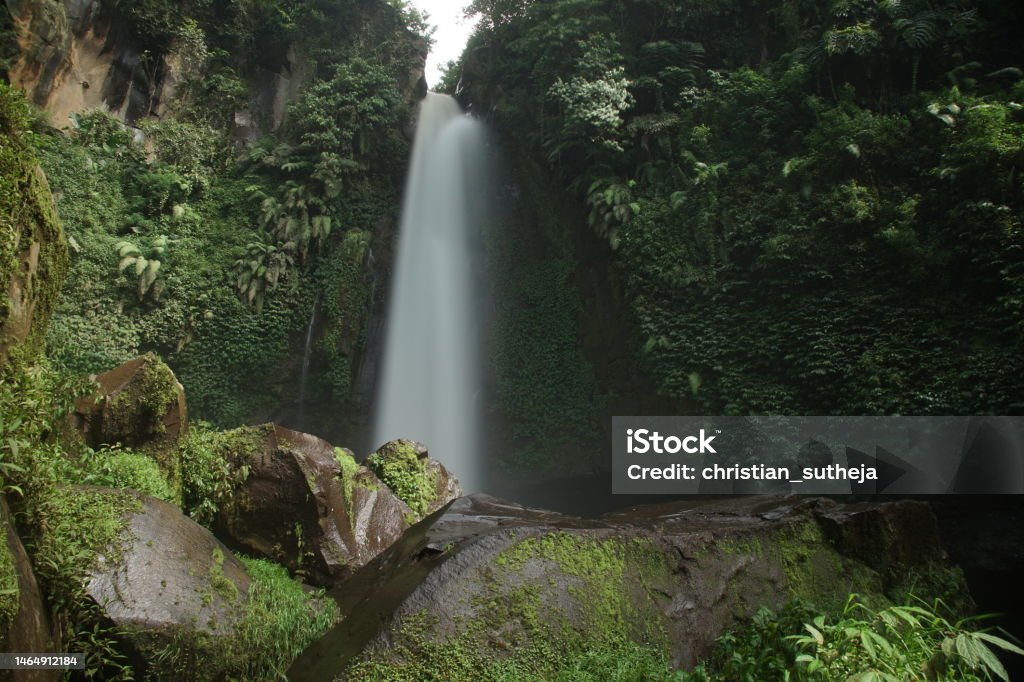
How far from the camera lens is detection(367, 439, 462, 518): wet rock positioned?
878 centimetres

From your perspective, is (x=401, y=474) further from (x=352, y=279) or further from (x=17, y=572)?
(x=352, y=279)

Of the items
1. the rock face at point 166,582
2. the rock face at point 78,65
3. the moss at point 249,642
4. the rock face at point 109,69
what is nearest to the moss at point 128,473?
the rock face at point 166,582

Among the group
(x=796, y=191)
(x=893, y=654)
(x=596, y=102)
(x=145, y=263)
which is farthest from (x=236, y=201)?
(x=893, y=654)

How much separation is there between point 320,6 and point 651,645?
61.0 ft

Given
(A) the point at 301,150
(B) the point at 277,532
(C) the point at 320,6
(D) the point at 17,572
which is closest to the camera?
(D) the point at 17,572

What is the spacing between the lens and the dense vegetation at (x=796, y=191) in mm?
8602

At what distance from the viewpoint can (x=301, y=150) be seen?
1535 cm

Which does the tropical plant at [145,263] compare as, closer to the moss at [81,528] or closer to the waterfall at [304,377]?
the waterfall at [304,377]

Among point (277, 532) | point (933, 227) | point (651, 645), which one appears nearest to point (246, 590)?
point (277, 532)

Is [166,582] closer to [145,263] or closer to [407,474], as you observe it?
[407,474]

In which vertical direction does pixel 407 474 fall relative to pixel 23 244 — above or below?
below

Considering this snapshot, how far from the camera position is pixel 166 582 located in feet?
14.6

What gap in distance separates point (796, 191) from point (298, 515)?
9.60m

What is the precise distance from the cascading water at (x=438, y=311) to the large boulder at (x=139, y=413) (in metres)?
7.03
